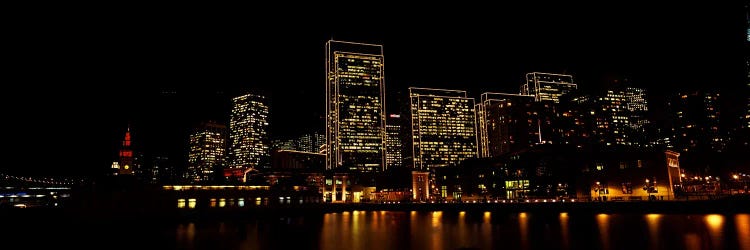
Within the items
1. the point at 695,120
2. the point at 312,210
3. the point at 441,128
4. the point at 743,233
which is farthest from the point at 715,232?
the point at 695,120

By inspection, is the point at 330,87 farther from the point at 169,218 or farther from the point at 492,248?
the point at 492,248

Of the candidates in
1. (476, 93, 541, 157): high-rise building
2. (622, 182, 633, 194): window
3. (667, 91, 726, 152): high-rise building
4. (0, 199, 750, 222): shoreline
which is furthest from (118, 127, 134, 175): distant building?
(667, 91, 726, 152): high-rise building

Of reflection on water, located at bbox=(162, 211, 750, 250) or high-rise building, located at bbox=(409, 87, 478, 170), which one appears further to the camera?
high-rise building, located at bbox=(409, 87, 478, 170)

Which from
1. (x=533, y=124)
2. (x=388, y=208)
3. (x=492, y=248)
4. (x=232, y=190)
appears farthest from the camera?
(x=533, y=124)

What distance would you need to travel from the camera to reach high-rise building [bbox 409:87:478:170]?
18788 centimetres

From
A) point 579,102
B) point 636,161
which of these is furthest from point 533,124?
point 636,161

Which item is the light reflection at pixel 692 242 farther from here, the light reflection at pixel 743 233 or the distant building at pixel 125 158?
the distant building at pixel 125 158

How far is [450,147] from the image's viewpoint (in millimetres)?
191500

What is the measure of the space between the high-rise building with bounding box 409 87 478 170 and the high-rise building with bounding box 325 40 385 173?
19.8 m

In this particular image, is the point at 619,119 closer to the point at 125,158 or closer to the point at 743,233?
the point at 743,233

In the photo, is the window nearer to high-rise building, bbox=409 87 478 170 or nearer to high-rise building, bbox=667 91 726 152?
high-rise building, bbox=409 87 478 170

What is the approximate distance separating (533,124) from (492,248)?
168 m

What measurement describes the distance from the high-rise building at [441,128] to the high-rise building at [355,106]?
19818 millimetres

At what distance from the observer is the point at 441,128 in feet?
631
